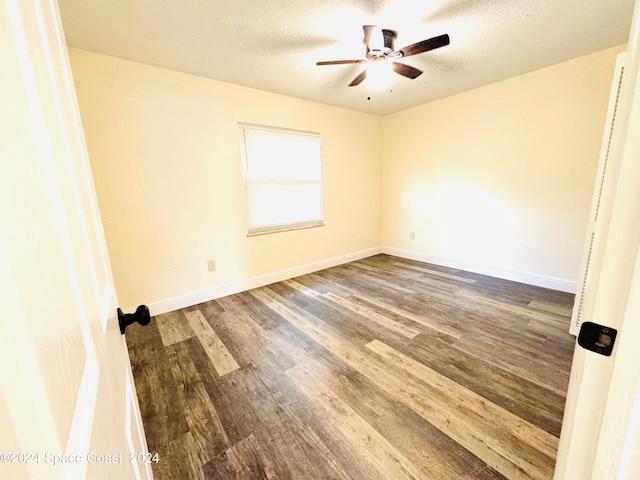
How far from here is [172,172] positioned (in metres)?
2.51

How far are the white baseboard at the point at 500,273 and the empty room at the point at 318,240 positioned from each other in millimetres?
28

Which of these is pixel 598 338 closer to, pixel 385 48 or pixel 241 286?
pixel 385 48

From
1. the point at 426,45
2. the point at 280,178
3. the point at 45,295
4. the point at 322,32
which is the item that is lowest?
the point at 45,295

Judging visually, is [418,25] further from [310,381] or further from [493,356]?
[310,381]

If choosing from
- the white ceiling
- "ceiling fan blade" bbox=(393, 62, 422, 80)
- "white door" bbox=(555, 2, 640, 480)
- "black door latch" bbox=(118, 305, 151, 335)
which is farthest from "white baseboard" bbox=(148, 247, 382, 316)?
"white door" bbox=(555, 2, 640, 480)

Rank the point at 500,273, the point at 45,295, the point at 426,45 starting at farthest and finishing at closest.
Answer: the point at 500,273
the point at 426,45
the point at 45,295

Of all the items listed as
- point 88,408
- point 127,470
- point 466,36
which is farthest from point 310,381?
point 466,36

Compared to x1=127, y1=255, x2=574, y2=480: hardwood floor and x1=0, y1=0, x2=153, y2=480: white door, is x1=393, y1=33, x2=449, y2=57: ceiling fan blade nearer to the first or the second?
x1=0, y1=0, x2=153, y2=480: white door

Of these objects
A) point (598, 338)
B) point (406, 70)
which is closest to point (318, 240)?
point (406, 70)

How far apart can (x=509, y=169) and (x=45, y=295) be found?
3.80 meters

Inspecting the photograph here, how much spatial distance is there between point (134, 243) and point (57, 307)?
2.51 m

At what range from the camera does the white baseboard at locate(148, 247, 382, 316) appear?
8.55 ft

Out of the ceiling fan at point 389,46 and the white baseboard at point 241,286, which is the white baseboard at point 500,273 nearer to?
the white baseboard at point 241,286

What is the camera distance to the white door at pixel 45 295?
0.67 feet
